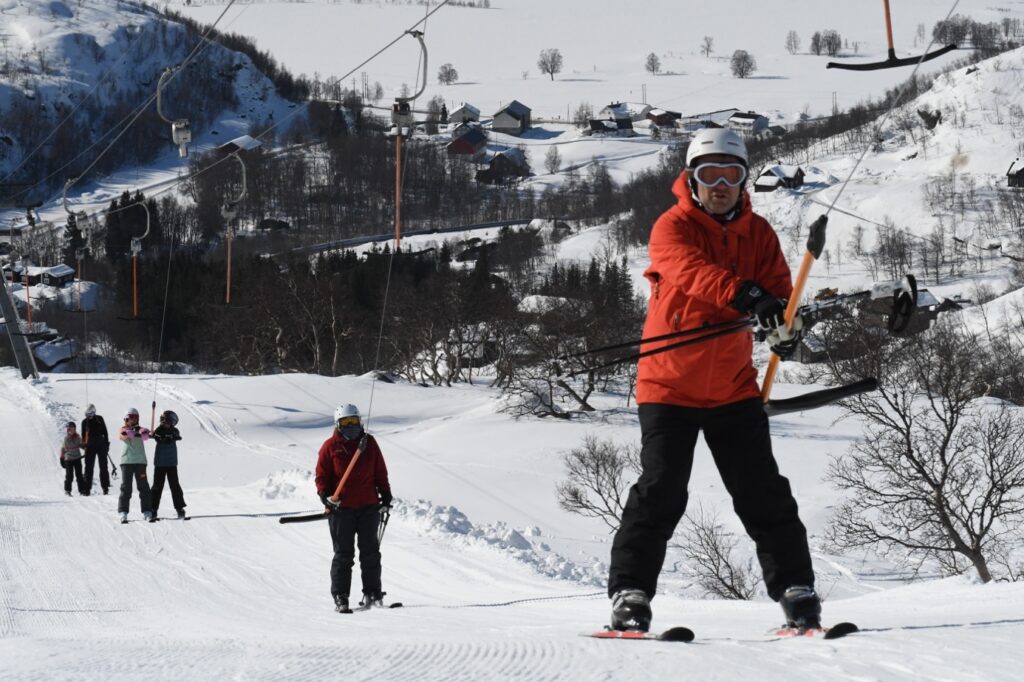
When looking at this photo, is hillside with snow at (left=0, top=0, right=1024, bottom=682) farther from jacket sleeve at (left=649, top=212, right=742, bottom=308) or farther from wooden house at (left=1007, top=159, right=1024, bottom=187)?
wooden house at (left=1007, top=159, right=1024, bottom=187)

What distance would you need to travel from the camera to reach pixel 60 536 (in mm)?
14289

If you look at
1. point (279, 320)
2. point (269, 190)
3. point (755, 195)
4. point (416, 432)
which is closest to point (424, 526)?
point (416, 432)

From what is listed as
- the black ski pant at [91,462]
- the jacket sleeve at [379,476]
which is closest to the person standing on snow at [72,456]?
the black ski pant at [91,462]

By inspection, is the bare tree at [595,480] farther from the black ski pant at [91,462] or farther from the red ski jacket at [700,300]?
the red ski jacket at [700,300]

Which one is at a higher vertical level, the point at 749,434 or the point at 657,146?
the point at 657,146

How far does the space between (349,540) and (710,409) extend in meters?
5.32

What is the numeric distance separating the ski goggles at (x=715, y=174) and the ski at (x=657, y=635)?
1805mm

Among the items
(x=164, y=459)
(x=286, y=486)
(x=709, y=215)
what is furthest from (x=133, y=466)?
(x=709, y=215)

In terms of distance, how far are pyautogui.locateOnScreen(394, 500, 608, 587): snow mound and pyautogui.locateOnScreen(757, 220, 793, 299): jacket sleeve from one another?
30.8 feet

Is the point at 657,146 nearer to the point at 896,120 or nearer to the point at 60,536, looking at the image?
the point at 896,120

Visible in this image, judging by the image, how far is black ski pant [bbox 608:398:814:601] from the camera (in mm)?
4715

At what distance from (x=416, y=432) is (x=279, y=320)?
858 inches

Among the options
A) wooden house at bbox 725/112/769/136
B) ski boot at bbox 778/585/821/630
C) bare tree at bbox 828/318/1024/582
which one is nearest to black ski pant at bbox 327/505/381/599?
ski boot at bbox 778/585/821/630

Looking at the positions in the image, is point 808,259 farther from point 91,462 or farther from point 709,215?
point 91,462
